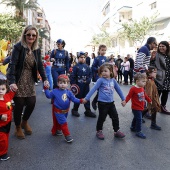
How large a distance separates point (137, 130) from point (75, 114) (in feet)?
6.50

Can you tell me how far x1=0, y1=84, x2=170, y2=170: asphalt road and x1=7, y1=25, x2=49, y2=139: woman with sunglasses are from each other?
55 centimetres

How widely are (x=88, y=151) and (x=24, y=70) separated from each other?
69.9 inches

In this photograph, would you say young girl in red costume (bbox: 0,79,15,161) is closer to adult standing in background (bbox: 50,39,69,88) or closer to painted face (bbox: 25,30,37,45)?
painted face (bbox: 25,30,37,45)

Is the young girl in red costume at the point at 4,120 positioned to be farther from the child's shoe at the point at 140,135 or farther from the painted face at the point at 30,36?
the child's shoe at the point at 140,135

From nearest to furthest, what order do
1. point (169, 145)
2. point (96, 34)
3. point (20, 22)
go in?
point (169, 145) → point (20, 22) → point (96, 34)

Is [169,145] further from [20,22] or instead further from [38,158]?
[20,22]

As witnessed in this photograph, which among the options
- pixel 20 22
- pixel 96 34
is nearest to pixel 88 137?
pixel 20 22

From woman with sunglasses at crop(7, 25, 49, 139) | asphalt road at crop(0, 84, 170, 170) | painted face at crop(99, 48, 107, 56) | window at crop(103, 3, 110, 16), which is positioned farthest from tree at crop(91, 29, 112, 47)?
woman with sunglasses at crop(7, 25, 49, 139)

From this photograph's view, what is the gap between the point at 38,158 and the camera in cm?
344

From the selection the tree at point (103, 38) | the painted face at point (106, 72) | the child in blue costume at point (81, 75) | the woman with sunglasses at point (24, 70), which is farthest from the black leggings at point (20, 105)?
the tree at point (103, 38)

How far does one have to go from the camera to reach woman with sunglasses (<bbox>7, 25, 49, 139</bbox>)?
13.5 feet

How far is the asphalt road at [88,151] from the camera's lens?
3232 millimetres

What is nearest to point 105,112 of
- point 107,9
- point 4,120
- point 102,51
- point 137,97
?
point 137,97

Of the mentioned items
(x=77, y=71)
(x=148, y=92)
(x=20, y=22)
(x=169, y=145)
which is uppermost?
(x=20, y=22)
